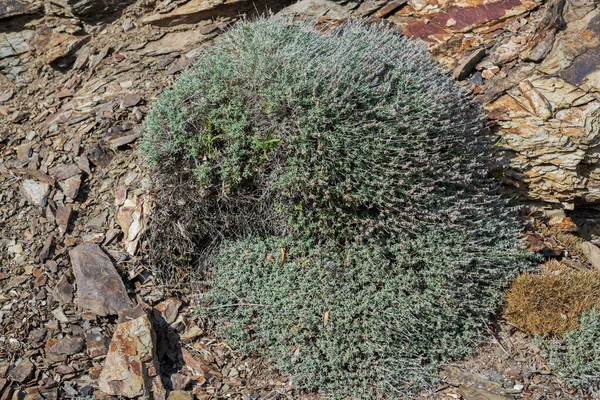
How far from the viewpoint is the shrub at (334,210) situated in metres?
4.20

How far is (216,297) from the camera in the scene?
178 inches

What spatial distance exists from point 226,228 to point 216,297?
2.00 feet

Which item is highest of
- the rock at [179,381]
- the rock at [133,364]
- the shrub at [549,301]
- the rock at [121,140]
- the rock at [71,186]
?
the rock at [121,140]

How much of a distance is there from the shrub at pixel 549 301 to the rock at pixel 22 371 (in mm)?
3648

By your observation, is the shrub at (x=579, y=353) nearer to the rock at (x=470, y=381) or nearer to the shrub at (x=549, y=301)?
the shrub at (x=549, y=301)

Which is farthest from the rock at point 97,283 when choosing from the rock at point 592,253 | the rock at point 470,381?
the rock at point 592,253

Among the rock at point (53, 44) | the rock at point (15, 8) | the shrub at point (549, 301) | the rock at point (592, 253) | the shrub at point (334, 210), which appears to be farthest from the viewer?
the rock at point (15, 8)

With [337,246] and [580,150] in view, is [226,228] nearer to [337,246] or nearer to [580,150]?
[337,246]

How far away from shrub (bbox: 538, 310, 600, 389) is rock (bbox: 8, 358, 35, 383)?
3.80 meters

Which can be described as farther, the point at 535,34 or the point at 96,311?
the point at 535,34

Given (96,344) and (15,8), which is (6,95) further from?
(96,344)

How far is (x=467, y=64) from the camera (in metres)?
5.41

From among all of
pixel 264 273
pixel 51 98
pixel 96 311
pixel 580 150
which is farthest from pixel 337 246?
pixel 51 98

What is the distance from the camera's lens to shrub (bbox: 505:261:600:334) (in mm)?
4344
